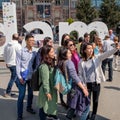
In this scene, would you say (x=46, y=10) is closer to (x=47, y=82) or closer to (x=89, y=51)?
(x=89, y=51)

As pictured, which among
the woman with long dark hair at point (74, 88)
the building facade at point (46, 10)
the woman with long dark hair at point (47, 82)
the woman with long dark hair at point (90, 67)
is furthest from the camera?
the building facade at point (46, 10)

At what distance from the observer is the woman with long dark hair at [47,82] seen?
4238mm

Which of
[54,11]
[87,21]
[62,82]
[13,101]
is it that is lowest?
[13,101]

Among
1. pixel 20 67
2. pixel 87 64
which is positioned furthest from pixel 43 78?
pixel 20 67

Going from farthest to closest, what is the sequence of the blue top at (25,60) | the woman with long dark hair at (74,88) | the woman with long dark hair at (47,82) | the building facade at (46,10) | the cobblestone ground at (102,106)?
the building facade at (46,10) < the cobblestone ground at (102,106) < the blue top at (25,60) < the woman with long dark hair at (74,88) < the woman with long dark hair at (47,82)

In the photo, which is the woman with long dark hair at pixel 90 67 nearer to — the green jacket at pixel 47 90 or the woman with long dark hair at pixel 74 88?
the woman with long dark hair at pixel 74 88

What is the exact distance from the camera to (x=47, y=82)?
4250mm

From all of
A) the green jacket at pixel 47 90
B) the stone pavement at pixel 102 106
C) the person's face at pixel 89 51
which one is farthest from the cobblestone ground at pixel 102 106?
the person's face at pixel 89 51

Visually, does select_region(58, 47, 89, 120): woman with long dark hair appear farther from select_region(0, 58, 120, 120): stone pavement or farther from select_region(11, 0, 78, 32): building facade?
select_region(11, 0, 78, 32): building facade

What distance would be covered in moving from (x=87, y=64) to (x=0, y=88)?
14.1 ft

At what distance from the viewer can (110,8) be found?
1451 inches

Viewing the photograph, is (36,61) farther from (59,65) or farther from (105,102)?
(105,102)

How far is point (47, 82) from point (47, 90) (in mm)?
115

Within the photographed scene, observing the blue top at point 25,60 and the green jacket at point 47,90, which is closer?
the green jacket at point 47,90
